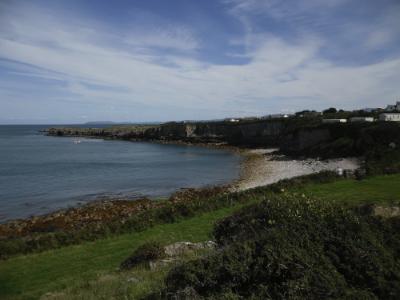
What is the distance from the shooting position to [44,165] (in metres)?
55.7

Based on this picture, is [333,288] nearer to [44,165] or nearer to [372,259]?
[372,259]

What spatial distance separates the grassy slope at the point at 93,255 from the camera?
11758 millimetres

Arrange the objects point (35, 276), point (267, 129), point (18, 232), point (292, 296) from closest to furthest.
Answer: point (292, 296), point (35, 276), point (18, 232), point (267, 129)

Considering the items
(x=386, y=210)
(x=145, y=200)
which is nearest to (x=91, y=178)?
(x=145, y=200)

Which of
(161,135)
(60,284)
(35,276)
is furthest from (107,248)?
(161,135)

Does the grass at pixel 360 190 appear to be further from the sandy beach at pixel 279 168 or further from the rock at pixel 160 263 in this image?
the sandy beach at pixel 279 168

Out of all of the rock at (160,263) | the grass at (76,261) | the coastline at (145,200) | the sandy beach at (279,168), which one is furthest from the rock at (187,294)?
the sandy beach at (279,168)

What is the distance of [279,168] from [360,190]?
2711 centimetres

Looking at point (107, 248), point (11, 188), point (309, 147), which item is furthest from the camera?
point (309, 147)

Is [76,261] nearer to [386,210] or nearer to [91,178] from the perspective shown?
[386,210]

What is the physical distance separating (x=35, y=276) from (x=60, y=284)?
2719 mm

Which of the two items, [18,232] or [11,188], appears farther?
[11,188]

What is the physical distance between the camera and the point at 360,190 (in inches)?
788

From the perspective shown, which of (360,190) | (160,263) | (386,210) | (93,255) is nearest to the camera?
(160,263)
